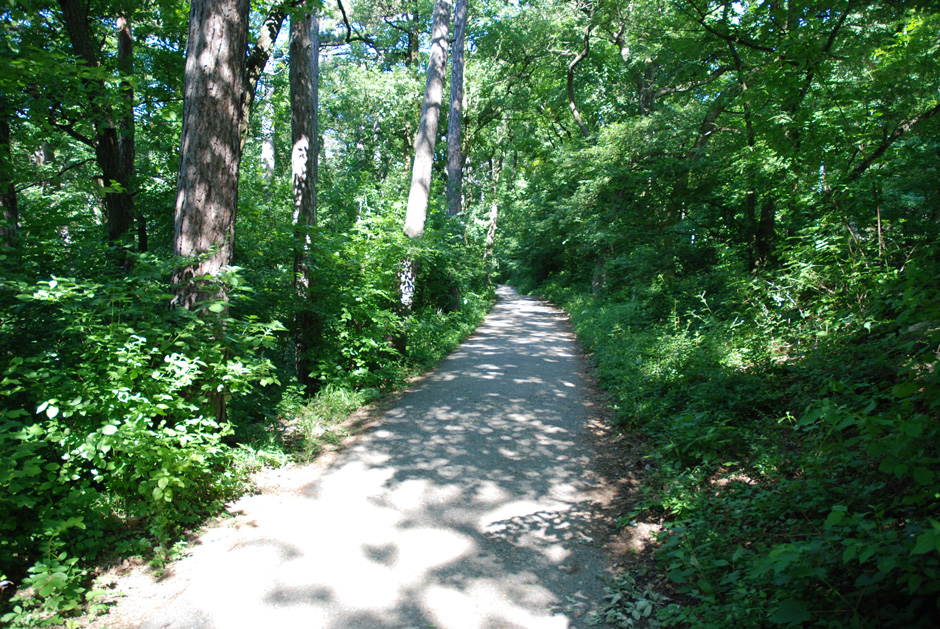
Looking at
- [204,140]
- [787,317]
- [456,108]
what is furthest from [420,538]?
[456,108]

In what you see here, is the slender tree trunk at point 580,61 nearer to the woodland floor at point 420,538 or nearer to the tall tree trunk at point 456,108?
the tall tree trunk at point 456,108

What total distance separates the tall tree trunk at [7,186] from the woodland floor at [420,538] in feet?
11.2

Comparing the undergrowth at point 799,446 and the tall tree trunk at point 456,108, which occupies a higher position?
the tall tree trunk at point 456,108

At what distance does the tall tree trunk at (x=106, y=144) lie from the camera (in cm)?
738

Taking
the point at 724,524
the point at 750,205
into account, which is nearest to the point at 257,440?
the point at 724,524

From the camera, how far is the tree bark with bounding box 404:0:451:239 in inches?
410

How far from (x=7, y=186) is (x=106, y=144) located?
1.96 metres

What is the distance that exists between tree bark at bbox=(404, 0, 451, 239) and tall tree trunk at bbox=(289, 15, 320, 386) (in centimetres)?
248

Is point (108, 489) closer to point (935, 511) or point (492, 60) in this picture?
point (935, 511)

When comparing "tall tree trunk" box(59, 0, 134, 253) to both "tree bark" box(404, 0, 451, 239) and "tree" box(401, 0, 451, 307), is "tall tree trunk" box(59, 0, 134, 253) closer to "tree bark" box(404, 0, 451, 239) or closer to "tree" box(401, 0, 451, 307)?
"tree" box(401, 0, 451, 307)

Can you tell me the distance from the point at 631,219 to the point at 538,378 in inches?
197

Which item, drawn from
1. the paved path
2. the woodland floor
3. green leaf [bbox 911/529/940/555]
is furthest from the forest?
the paved path

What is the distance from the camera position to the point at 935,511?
2.45 metres

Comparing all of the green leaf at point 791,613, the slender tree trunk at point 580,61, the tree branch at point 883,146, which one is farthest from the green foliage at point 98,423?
the slender tree trunk at point 580,61
